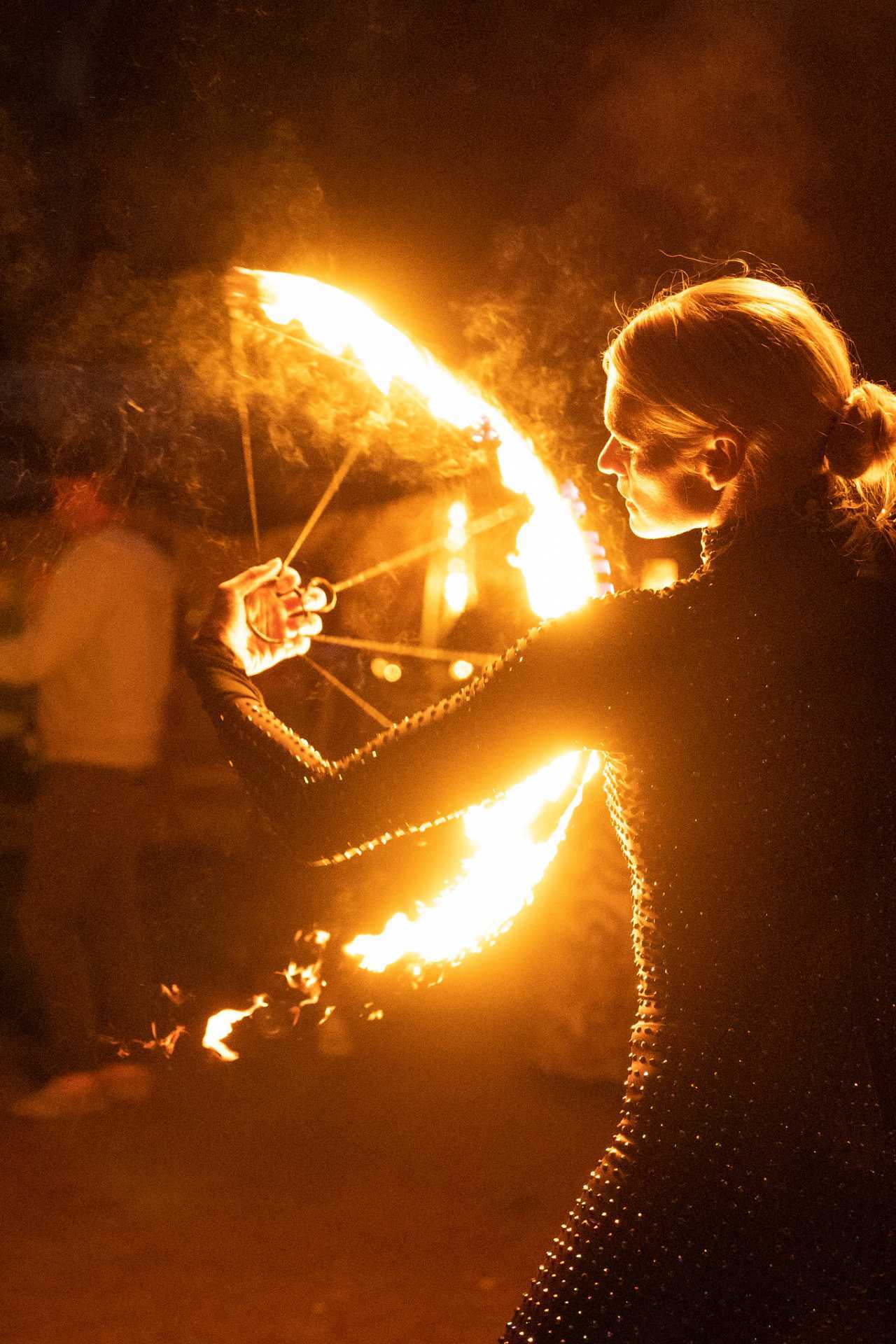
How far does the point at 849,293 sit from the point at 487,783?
3155 millimetres

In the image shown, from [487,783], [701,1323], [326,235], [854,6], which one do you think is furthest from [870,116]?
[701,1323]

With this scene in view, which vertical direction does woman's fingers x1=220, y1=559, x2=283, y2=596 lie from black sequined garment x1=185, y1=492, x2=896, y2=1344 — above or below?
above

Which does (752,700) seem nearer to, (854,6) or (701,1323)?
(701,1323)

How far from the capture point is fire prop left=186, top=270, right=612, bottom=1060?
2246 mm

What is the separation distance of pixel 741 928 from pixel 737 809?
113 millimetres

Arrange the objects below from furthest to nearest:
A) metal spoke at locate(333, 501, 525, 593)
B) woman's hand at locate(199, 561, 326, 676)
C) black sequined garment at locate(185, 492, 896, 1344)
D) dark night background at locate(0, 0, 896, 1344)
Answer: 1. dark night background at locate(0, 0, 896, 1344)
2. metal spoke at locate(333, 501, 525, 593)
3. woman's hand at locate(199, 561, 326, 676)
4. black sequined garment at locate(185, 492, 896, 1344)

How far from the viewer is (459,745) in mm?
1208

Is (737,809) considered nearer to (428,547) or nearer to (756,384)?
(756,384)

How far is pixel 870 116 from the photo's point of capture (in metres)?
3.72

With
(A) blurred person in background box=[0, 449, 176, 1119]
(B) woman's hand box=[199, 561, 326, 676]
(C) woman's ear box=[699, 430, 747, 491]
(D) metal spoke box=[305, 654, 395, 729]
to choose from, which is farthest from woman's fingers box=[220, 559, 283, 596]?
(A) blurred person in background box=[0, 449, 176, 1119]

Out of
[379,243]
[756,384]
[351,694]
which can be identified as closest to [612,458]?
[756,384]

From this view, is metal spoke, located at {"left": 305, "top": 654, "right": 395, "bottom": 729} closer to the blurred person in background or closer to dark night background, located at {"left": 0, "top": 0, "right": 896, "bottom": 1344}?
the blurred person in background

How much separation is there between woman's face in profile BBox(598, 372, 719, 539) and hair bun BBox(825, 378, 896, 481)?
0.43 ft

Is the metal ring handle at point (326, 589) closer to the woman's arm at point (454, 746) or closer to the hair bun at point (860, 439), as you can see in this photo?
the woman's arm at point (454, 746)
